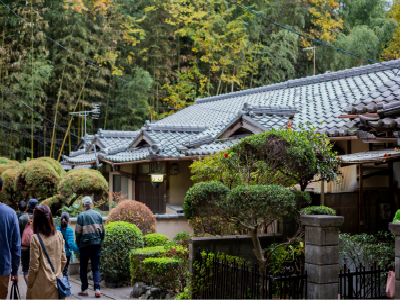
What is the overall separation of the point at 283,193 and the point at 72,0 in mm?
19389

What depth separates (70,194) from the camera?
39.5 ft

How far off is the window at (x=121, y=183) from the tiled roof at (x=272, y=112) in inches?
62.4

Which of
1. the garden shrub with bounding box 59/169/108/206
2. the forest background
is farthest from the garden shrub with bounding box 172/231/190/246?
the forest background

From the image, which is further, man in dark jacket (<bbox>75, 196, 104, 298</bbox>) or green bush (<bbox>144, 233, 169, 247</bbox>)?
green bush (<bbox>144, 233, 169, 247</bbox>)

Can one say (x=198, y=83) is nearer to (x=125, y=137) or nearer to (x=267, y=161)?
(x=125, y=137)

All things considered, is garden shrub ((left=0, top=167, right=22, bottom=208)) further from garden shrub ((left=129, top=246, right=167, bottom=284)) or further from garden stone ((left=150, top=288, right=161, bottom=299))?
garden stone ((left=150, top=288, right=161, bottom=299))

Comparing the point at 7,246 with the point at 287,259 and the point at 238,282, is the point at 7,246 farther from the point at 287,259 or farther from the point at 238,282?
the point at 287,259

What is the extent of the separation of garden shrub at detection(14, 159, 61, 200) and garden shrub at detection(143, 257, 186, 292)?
6.39 meters

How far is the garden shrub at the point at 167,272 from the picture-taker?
25.9ft

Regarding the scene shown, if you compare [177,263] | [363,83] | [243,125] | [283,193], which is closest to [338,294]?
[283,193]

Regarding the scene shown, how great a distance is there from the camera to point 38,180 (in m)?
13.1

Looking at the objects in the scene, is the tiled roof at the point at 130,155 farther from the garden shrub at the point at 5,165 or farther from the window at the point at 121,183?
the garden shrub at the point at 5,165

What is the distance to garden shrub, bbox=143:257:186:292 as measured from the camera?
7.89 metres

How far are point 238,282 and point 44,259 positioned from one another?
8.82 ft
